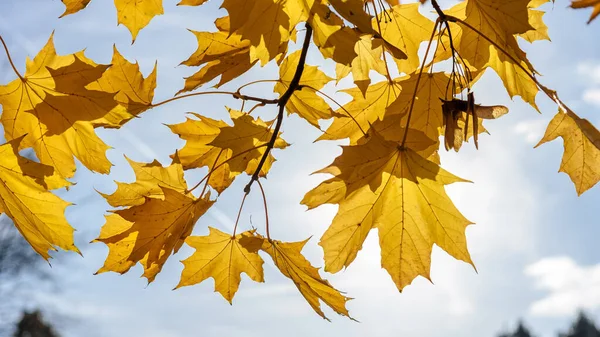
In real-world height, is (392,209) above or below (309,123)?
below

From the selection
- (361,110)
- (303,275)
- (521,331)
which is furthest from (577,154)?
(521,331)

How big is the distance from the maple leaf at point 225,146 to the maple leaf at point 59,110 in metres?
0.12

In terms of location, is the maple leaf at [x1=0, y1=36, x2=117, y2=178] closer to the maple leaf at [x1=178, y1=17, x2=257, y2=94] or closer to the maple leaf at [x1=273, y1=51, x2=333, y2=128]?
the maple leaf at [x1=178, y1=17, x2=257, y2=94]

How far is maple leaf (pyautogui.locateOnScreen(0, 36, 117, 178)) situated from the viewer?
681mm

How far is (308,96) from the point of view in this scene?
0.81 meters

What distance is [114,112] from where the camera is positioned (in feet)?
2.43

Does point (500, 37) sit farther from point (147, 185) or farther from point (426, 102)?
point (147, 185)

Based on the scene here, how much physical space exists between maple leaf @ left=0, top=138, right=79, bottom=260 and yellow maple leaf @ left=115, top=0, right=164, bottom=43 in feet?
0.78

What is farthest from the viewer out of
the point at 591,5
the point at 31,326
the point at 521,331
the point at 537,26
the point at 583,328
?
the point at 521,331

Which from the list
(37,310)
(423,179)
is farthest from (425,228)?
(37,310)

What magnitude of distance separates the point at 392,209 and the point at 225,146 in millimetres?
247

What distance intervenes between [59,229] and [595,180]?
0.72m

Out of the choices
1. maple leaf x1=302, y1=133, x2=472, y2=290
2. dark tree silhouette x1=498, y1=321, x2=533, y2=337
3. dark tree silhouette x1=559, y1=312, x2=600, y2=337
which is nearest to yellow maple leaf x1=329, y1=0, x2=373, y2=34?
maple leaf x1=302, y1=133, x2=472, y2=290

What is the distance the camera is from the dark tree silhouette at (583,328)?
20.8 m
